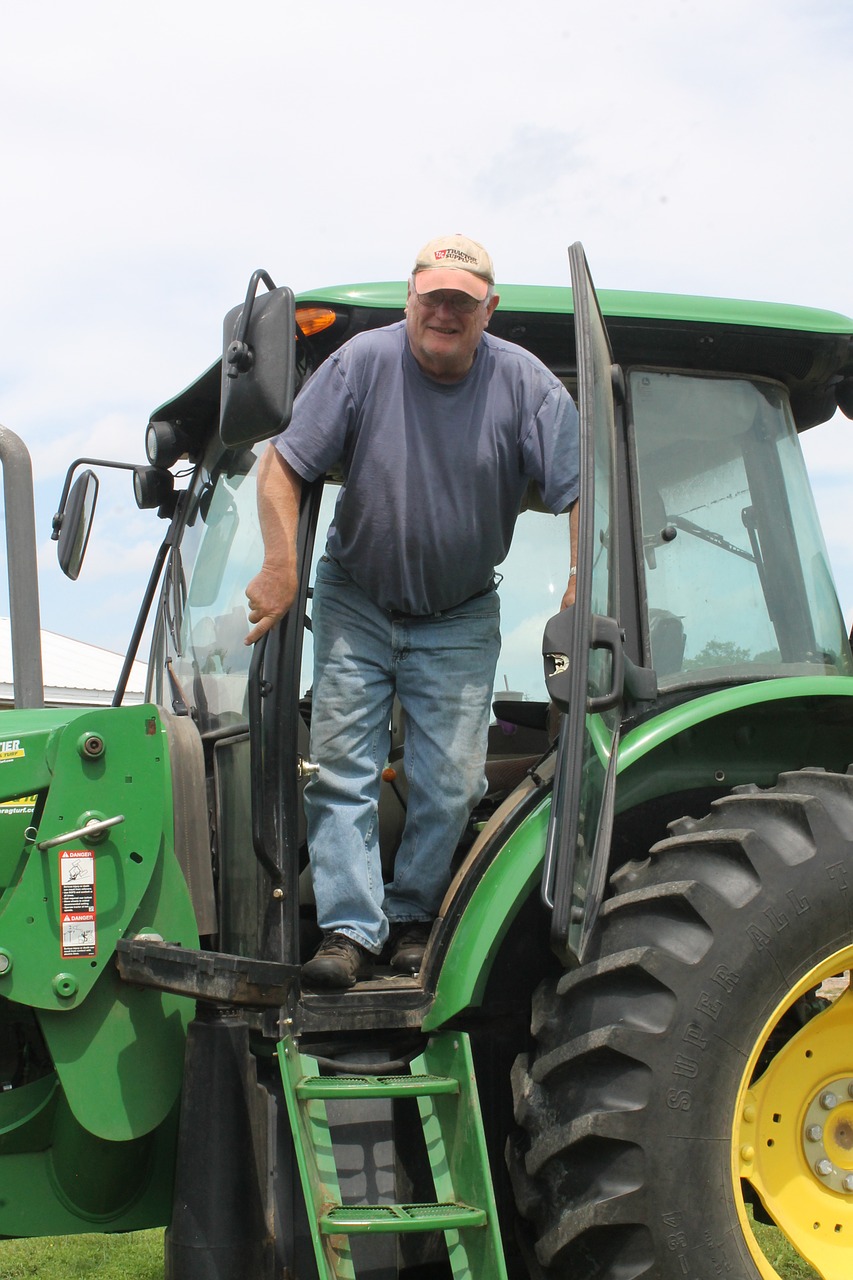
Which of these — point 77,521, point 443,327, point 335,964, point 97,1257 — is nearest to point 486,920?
point 335,964

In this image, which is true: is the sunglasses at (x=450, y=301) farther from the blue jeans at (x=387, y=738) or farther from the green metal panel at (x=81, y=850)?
the green metal panel at (x=81, y=850)

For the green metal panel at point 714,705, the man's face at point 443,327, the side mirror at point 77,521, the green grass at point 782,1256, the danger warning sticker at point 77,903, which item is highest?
the side mirror at point 77,521

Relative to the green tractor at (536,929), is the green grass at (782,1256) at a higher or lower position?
lower

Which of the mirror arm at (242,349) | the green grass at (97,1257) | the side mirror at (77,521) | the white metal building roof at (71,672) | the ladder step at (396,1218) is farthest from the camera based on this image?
the white metal building roof at (71,672)

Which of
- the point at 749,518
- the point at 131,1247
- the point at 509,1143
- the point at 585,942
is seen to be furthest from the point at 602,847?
the point at 131,1247

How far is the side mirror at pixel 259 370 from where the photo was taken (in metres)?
2.62

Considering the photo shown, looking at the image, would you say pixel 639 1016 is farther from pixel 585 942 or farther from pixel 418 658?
pixel 418 658

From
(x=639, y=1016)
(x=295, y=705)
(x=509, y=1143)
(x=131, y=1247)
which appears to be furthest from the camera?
(x=131, y=1247)

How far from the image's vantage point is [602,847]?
8.90 ft

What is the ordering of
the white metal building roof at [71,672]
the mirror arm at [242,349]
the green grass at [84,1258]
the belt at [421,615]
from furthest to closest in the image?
the white metal building roof at [71,672] → the green grass at [84,1258] → the belt at [421,615] → the mirror arm at [242,349]

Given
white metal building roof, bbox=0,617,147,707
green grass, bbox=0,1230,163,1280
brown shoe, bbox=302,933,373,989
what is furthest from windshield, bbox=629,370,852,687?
white metal building roof, bbox=0,617,147,707

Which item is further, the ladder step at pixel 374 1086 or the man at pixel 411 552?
the man at pixel 411 552

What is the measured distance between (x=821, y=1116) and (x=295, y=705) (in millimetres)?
1413

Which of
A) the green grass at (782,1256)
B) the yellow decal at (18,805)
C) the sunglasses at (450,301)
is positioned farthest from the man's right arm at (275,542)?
the green grass at (782,1256)
